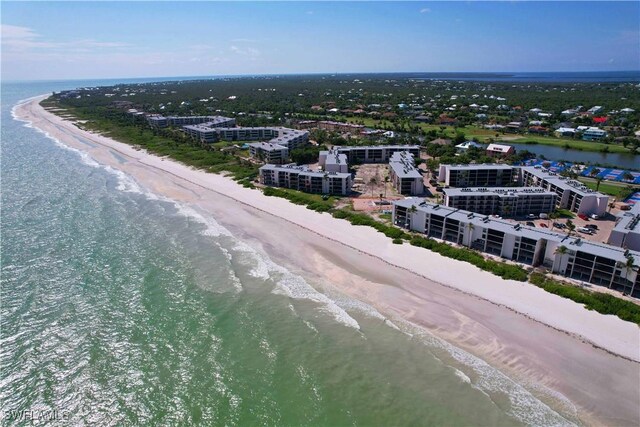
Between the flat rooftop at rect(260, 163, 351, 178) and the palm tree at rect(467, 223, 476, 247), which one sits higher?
the flat rooftop at rect(260, 163, 351, 178)

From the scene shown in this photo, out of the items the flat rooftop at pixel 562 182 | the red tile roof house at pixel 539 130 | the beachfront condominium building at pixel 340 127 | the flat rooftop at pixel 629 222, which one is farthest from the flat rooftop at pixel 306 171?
the red tile roof house at pixel 539 130

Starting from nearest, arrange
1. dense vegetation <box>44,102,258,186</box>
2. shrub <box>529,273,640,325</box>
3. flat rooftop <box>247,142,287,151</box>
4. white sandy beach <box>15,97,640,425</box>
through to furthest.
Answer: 1. white sandy beach <box>15,97,640,425</box>
2. shrub <box>529,273,640,325</box>
3. dense vegetation <box>44,102,258,186</box>
4. flat rooftop <box>247,142,287,151</box>

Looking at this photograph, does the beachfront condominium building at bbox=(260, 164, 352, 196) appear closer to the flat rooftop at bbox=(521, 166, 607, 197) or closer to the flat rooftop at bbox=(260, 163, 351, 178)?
the flat rooftop at bbox=(260, 163, 351, 178)

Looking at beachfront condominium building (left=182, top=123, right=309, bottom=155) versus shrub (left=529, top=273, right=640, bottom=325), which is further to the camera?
beachfront condominium building (left=182, top=123, right=309, bottom=155)

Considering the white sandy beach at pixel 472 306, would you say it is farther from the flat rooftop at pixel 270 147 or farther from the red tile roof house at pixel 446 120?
the red tile roof house at pixel 446 120

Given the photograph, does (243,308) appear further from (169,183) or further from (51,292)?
(169,183)

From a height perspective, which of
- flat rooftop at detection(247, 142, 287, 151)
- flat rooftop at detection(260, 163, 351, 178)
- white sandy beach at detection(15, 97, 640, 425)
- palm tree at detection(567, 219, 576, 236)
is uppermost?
flat rooftop at detection(247, 142, 287, 151)

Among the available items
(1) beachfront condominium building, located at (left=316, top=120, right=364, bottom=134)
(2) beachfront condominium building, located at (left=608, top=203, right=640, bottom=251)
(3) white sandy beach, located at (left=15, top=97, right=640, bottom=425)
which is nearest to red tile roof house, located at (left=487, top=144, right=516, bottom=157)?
(1) beachfront condominium building, located at (left=316, top=120, right=364, bottom=134)
